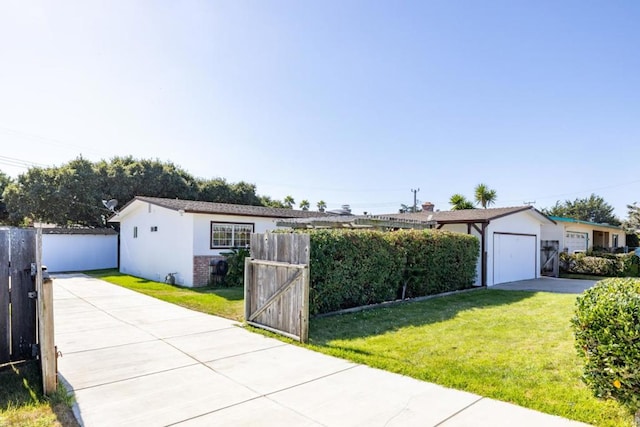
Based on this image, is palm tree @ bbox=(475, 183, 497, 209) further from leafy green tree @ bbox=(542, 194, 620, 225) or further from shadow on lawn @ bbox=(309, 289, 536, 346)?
leafy green tree @ bbox=(542, 194, 620, 225)

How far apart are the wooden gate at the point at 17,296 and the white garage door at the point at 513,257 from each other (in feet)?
48.1

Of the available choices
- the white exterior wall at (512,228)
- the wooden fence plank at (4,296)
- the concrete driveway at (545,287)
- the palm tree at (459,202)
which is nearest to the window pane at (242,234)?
the white exterior wall at (512,228)

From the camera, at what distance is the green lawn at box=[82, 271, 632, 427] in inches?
159

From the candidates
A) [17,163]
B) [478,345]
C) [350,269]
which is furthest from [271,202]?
[478,345]

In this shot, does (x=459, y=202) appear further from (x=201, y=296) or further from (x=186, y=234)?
(x=201, y=296)

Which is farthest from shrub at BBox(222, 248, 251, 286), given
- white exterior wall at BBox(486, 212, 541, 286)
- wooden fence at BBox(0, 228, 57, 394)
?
white exterior wall at BBox(486, 212, 541, 286)

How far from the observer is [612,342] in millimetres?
3502

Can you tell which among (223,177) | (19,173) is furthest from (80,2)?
(223,177)

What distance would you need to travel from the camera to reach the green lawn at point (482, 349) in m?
3.99

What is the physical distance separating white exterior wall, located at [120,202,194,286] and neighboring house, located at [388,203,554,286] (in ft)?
32.7

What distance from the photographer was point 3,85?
545 inches

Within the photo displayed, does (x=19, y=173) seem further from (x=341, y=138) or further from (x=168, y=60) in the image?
(x=341, y=138)

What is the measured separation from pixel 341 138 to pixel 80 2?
1221cm

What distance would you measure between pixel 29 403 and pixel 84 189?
932 inches
